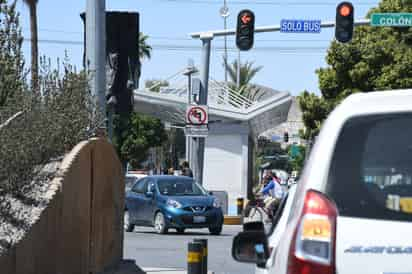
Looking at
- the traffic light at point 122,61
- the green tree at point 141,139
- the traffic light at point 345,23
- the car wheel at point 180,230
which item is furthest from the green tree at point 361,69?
the green tree at point 141,139

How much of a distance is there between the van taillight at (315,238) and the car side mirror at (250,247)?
1534mm

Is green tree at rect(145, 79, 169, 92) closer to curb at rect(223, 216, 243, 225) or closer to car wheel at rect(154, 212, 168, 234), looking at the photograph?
curb at rect(223, 216, 243, 225)

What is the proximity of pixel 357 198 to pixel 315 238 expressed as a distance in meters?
0.25

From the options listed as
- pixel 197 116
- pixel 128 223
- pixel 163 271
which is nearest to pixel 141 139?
pixel 197 116

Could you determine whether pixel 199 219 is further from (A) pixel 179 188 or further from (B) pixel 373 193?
(B) pixel 373 193

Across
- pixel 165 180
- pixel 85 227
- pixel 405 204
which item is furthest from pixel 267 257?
pixel 165 180

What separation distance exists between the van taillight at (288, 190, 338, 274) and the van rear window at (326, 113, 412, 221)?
63 millimetres

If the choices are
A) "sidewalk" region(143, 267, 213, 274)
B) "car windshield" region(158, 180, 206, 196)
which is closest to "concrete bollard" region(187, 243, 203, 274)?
"sidewalk" region(143, 267, 213, 274)

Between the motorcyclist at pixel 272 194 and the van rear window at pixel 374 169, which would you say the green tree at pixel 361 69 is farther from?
the van rear window at pixel 374 169

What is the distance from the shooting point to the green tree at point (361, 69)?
4438cm

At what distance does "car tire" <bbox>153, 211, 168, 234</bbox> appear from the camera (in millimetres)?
→ 25516

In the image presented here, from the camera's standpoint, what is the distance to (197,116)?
99.1 ft

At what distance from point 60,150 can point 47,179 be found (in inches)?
58.7

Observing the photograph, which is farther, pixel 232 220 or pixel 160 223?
pixel 232 220
